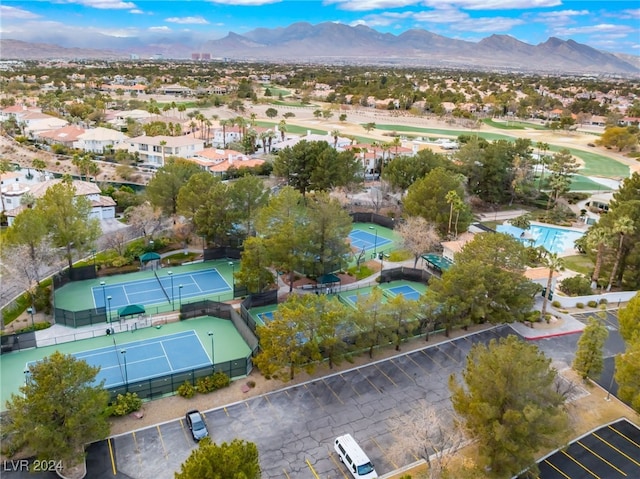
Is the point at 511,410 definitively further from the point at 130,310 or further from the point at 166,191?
the point at 166,191

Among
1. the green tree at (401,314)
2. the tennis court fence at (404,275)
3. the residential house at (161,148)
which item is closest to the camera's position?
the green tree at (401,314)

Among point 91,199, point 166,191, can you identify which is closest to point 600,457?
point 166,191

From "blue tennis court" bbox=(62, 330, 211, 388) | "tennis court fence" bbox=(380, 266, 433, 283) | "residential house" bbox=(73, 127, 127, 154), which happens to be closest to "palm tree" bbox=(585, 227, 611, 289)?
"tennis court fence" bbox=(380, 266, 433, 283)

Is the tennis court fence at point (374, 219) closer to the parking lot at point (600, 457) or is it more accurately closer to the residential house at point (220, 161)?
the residential house at point (220, 161)

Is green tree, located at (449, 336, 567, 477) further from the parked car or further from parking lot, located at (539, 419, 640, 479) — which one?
the parked car

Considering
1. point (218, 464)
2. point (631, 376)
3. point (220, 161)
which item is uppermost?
point (218, 464)

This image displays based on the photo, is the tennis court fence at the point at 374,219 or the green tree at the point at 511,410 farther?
the tennis court fence at the point at 374,219

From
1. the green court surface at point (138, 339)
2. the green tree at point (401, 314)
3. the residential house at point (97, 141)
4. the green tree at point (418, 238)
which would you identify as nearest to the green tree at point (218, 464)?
the green court surface at point (138, 339)
